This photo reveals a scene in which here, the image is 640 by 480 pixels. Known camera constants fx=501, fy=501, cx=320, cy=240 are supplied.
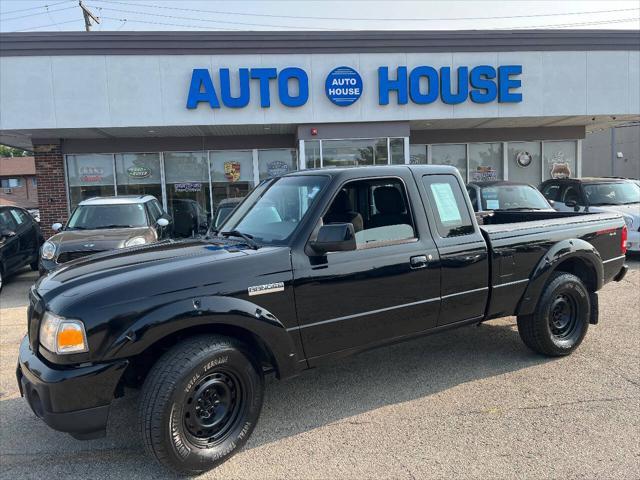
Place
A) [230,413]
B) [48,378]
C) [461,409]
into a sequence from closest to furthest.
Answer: [48,378]
[230,413]
[461,409]

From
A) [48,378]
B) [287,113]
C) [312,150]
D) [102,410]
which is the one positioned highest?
[287,113]

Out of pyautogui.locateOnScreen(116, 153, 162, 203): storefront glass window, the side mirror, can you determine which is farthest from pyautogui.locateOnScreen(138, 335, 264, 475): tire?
pyautogui.locateOnScreen(116, 153, 162, 203): storefront glass window

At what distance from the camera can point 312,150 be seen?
13820 millimetres

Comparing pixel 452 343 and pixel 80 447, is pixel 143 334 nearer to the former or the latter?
pixel 80 447

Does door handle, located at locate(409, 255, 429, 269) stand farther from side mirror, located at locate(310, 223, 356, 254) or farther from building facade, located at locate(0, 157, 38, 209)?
building facade, located at locate(0, 157, 38, 209)

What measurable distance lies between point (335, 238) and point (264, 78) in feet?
34.8

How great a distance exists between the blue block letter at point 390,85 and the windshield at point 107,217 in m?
7.24

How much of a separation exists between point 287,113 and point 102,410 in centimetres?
1125

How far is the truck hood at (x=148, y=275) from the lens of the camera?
2924mm

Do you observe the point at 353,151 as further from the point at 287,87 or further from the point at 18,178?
the point at 18,178

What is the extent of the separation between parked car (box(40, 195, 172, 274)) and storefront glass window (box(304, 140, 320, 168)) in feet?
16.2

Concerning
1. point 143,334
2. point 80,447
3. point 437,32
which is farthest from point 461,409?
point 437,32

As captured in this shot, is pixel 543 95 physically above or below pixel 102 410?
above

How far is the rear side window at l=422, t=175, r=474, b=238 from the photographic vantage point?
415cm
